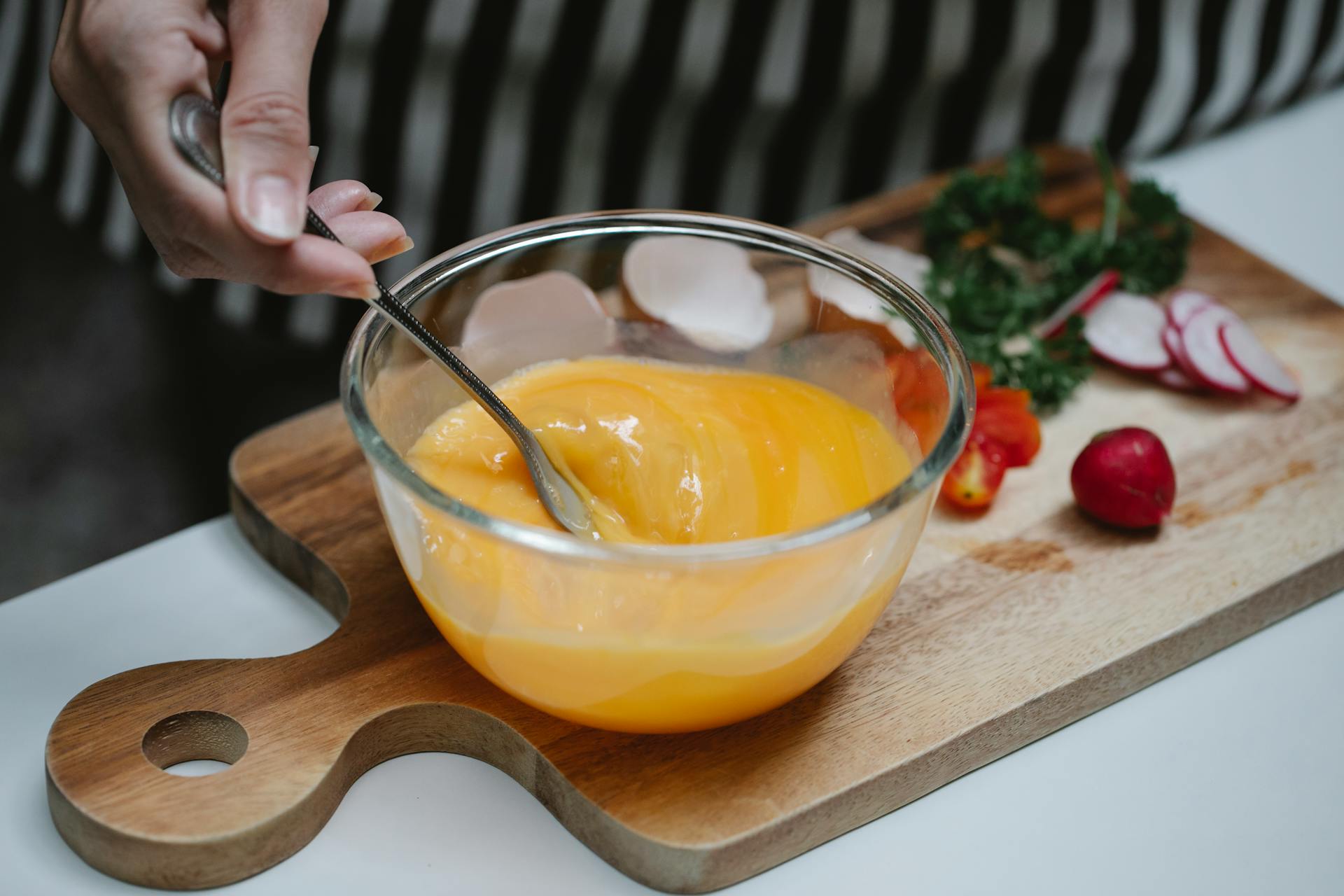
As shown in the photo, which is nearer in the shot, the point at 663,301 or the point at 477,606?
the point at 477,606

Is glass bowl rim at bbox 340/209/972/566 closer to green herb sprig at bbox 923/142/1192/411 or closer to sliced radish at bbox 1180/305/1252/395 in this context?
green herb sprig at bbox 923/142/1192/411

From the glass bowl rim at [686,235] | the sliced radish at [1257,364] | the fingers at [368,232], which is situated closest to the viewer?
the glass bowl rim at [686,235]

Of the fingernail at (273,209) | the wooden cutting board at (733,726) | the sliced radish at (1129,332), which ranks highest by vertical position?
the fingernail at (273,209)

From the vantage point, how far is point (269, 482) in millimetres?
1343

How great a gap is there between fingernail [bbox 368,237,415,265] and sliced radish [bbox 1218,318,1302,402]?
3.38 feet

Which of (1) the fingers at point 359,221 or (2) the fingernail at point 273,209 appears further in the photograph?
(1) the fingers at point 359,221

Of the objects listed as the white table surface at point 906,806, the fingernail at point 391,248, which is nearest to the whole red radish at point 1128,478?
the white table surface at point 906,806

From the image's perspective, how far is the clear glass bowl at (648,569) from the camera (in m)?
0.92

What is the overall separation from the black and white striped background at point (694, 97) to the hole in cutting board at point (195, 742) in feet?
3.74

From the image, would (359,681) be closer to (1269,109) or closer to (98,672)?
(98,672)

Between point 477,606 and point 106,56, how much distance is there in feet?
1.74

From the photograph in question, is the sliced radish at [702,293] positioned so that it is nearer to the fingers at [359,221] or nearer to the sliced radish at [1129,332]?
the fingers at [359,221]

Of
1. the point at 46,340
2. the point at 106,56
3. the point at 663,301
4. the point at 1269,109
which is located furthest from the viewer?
the point at 46,340

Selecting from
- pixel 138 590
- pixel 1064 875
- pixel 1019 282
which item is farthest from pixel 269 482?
pixel 1019 282
